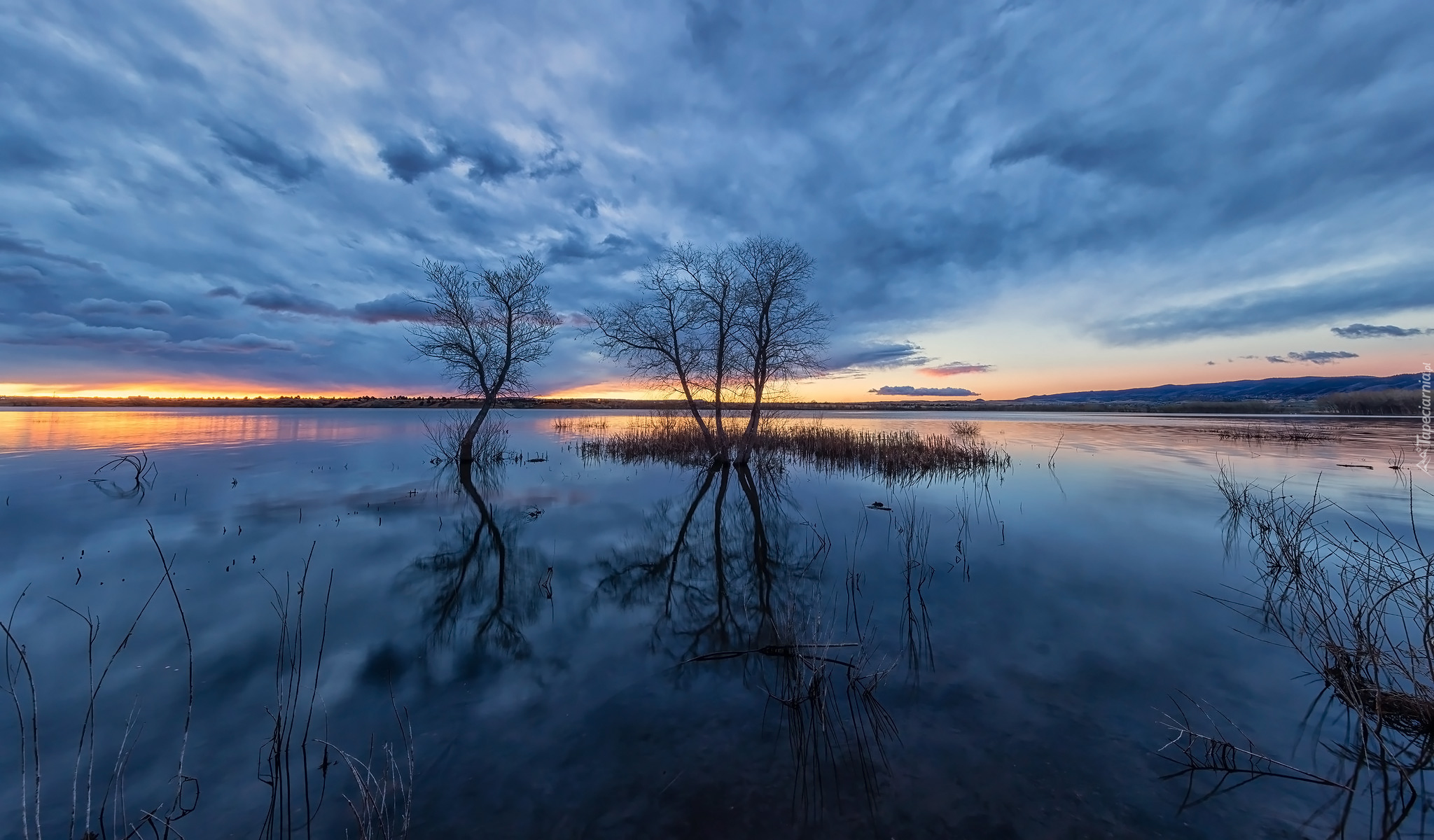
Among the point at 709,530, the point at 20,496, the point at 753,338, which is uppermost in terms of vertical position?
the point at 753,338

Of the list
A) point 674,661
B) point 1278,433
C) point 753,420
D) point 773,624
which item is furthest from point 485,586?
point 1278,433

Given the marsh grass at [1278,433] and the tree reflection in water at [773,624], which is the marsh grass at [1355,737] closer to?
the tree reflection in water at [773,624]

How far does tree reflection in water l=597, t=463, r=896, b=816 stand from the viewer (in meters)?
4.16

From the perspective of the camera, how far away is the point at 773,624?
6.73 meters

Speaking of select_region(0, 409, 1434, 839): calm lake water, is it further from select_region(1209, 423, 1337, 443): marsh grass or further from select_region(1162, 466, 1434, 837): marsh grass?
select_region(1209, 423, 1337, 443): marsh grass

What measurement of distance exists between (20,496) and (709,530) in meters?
18.3

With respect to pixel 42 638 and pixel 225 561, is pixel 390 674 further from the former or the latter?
pixel 225 561

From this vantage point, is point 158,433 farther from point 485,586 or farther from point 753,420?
point 485,586

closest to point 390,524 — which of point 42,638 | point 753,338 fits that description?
point 42,638

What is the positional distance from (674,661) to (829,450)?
19.8m

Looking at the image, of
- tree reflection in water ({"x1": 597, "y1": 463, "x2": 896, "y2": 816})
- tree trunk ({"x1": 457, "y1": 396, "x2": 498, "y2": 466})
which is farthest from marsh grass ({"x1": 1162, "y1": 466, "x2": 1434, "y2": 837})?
tree trunk ({"x1": 457, "y1": 396, "x2": 498, "y2": 466})

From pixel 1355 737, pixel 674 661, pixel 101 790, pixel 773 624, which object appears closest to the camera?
pixel 101 790

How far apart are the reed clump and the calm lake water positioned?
6692 millimetres

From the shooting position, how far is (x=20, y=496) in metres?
13.5
